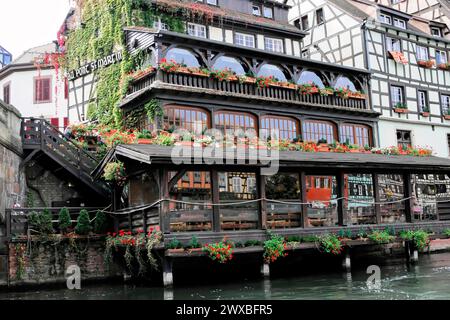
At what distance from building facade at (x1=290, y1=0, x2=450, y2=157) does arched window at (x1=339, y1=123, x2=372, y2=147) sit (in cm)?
112

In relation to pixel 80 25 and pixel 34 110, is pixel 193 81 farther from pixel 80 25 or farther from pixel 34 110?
pixel 34 110

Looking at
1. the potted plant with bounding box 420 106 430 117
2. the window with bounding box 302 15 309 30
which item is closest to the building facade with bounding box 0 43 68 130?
the window with bounding box 302 15 309 30

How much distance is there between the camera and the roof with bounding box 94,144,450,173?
15.1 metres

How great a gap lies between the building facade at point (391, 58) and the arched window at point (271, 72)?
624 centimetres

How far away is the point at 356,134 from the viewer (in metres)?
27.8

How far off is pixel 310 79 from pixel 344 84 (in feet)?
7.65

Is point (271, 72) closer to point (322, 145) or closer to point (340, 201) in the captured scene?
point (322, 145)

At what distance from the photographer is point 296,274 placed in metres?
18.3

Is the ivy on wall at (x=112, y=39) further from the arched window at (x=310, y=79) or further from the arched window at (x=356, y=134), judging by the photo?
the arched window at (x=356, y=134)

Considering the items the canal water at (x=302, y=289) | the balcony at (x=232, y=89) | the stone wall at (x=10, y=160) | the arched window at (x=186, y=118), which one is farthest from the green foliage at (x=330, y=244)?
the stone wall at (x=10, y=160)

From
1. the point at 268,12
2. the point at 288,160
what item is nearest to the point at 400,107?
the point at 268,12

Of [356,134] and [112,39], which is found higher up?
[112,39]
